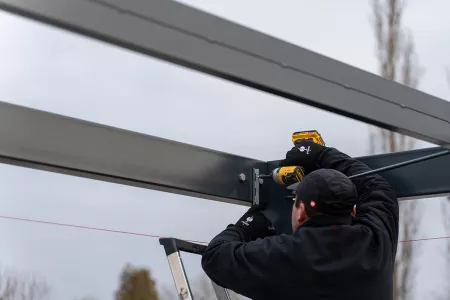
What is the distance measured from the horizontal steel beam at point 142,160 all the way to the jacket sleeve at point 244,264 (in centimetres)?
44

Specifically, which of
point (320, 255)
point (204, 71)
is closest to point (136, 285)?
point (320, 255)

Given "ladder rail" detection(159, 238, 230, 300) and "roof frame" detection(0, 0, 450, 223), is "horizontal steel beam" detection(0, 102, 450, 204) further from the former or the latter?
"ladder rail" detection(159, 238, 230, 300)

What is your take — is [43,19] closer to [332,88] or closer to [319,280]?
[332,88]

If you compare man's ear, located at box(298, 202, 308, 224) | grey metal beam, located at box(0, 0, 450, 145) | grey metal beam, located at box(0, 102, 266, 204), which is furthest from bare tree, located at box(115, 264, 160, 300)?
grey metal beam, located at box(0, 0, 450, 145)

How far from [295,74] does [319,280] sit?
2.05ft

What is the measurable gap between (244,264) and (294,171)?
1.95 ft

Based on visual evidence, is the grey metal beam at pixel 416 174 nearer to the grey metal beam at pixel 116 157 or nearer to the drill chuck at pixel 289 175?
the drill chuck at pixel 289 175

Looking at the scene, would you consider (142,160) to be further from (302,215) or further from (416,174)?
(416,174)

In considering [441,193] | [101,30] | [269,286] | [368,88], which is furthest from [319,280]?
[101,30]

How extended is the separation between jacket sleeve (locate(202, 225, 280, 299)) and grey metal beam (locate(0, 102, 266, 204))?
1.44ft

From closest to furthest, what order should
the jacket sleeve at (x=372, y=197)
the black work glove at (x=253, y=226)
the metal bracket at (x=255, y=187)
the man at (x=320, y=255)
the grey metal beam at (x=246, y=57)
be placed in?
the grey metal beam at (x=246, y=57), the man at (x=320, y=255), the jacket sleeve at (x=372, y=197), the black work glove at (x=253, y=226), the metal bracket at (x=255, y=187)

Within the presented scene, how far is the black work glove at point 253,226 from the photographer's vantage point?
235 centimetres

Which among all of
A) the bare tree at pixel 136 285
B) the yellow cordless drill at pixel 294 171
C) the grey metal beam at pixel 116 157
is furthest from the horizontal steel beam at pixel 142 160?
the bare tree at pixel 136 285

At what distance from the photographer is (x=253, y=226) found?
94.0 inches
